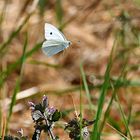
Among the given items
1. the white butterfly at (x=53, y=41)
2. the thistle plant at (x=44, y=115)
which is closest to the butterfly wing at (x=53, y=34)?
the white butterfly at (x=53, y=41)

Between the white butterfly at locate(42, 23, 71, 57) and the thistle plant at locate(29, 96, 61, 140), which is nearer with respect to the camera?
the thistle plant at locate(29, 96, 61, 140)

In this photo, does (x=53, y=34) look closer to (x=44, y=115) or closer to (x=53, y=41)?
(x=53, y=41)

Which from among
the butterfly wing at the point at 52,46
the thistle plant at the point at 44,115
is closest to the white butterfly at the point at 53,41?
the butterfly wing at the point at 52,46

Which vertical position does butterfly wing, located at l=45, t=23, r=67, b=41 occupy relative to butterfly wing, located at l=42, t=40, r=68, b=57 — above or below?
above

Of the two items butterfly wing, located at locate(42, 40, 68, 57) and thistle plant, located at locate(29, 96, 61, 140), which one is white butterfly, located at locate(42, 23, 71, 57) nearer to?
butterfly wing, located at locate(42, 40, 68, 57)

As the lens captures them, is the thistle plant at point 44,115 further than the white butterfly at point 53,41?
No

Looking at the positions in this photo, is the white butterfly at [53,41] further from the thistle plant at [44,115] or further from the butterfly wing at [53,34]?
the thistle plant at [44,115]

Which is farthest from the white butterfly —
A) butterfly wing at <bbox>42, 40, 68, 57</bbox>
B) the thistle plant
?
the thistle plant

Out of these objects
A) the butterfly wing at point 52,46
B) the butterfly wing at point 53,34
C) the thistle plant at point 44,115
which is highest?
the butterfly wing at point 53,34

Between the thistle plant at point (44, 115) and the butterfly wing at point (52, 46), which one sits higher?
the butterfly wing at point (52, 46)

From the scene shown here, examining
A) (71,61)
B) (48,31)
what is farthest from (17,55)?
(48,31)

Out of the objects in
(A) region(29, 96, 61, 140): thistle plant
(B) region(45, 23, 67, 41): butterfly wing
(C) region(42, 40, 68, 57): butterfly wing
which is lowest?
(A) region(29, 96, 61, 140): thistle plant
